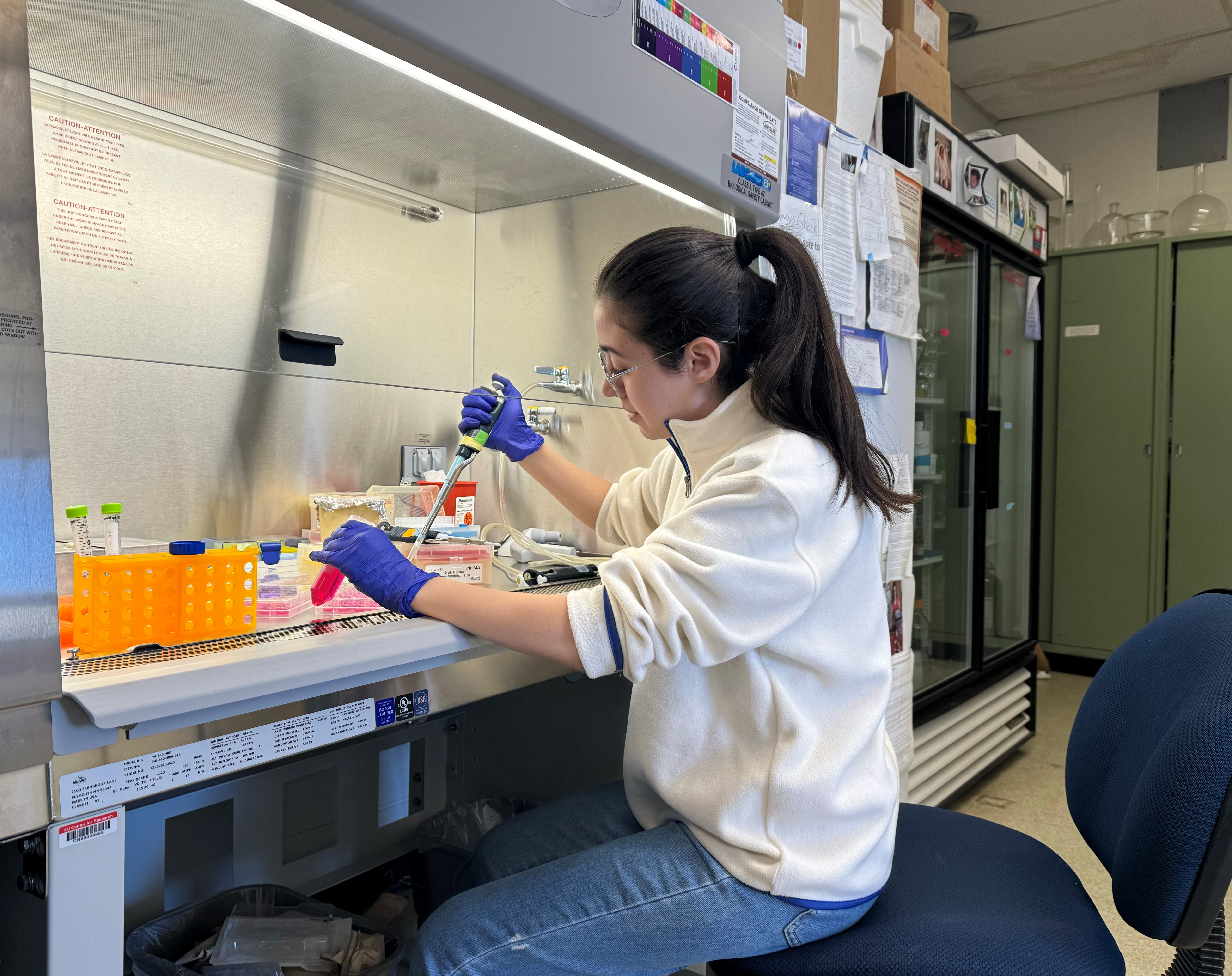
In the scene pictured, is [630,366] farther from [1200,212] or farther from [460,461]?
[1200,212]

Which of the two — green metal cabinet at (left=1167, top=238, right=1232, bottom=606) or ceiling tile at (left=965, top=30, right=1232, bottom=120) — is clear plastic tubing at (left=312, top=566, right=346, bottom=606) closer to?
green metal cabinet at (left=1167, top=238, right=1232, bottom=606)

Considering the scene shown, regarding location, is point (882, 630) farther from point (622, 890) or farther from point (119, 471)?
point (119, 471)

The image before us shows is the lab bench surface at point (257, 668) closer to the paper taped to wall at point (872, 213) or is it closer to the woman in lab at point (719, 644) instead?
the woman in lab at point (719, 644)

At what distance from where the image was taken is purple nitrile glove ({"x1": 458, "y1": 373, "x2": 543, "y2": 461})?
1423mm

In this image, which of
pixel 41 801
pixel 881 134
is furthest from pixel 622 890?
pixel 881 134

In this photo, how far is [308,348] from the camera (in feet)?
5.04

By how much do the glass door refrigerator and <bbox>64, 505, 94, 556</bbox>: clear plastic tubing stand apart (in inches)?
79.5

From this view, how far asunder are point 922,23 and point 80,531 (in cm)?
240

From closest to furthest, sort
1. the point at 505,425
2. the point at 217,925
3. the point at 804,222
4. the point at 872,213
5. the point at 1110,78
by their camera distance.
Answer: the point at 217,925 → the point at 505,425 → the point at 804,222 → the point at 872,213 → the point at 1110,78

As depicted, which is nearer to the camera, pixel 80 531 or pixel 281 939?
pixel 80 531

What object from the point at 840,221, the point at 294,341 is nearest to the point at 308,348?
the point at 294,341

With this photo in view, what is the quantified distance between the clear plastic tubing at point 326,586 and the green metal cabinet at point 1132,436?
358 centimetres

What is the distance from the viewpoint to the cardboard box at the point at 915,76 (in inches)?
89.6

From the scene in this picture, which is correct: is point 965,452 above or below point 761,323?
below
